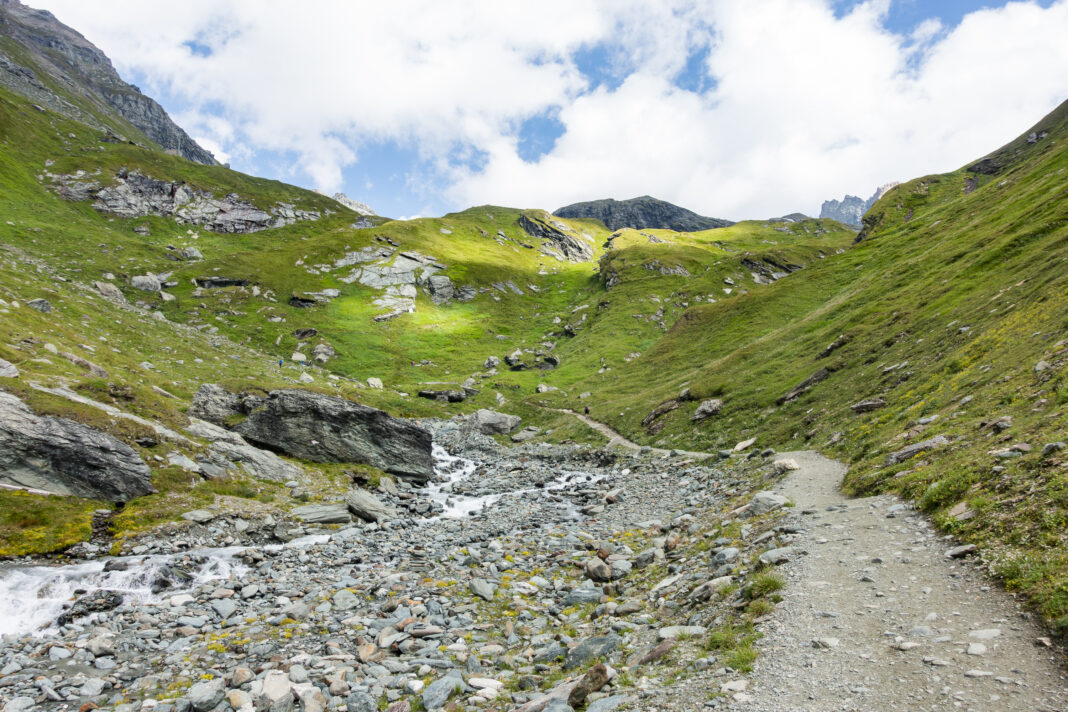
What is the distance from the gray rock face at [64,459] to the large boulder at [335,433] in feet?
37.9

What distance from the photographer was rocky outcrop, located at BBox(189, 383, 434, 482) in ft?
123

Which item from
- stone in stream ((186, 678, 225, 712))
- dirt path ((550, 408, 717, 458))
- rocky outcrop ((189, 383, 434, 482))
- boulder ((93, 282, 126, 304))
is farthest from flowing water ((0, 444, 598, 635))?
boulder ((93, 282, 126, 304))

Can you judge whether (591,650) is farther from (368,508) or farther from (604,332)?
(604,332)

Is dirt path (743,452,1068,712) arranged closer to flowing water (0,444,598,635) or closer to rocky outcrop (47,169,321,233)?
flowing water (0,444,598,635)

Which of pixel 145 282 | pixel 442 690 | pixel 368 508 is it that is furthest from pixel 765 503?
pixel 145 282

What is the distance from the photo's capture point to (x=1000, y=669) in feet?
21.9

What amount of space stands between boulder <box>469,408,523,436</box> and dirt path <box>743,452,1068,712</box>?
57.9m

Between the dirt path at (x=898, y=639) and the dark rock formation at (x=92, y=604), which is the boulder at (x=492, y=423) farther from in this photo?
the dirt path at (x=898, y=639)

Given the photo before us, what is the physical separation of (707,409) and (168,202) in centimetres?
19069

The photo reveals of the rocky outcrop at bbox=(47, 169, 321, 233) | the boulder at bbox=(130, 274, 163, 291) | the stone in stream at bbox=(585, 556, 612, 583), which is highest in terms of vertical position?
the rocky outcrop at bbox=(47, 169, 321, 233)

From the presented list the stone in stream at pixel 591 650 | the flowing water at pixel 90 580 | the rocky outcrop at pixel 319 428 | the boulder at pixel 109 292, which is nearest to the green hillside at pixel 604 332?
the flowing water at pixel 90 580

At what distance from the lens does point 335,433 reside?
40531 mm

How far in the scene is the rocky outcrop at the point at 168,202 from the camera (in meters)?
139

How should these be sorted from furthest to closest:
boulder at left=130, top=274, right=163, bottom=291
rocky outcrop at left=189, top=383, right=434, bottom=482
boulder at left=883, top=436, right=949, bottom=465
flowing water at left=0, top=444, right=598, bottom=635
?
boulder at left=130, top=274, right=163, bottom=291 → rocky outcrop at left=189, top=383, right=434, bottom=482 → boulder at left=883, top=436, right=949, bottom=465 → flowing water at left=0, top=444, right=598, bottom=635
